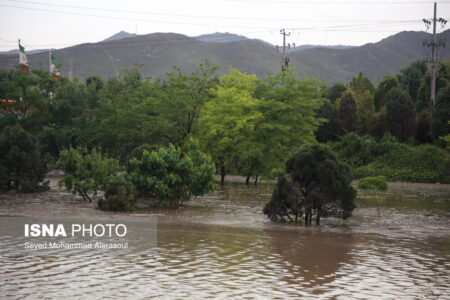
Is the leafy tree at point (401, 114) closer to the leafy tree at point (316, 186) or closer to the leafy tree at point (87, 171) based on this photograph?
the leafy tree at point (316, 186)

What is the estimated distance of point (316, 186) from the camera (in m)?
18.9

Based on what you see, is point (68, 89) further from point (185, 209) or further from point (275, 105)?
point (185, 209)

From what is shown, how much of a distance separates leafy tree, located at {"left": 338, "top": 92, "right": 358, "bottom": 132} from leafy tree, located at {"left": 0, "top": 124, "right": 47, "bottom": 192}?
116ft

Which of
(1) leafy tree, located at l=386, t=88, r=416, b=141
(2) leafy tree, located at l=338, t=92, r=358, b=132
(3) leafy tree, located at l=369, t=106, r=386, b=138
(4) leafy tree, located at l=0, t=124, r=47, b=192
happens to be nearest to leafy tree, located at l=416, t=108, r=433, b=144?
(1) leafy tree, located at l=386, t=88, r=416, b=141

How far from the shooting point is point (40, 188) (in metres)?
28.7

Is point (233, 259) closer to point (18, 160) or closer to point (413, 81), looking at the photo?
point (18, 160)

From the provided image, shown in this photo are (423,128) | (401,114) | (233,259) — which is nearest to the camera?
(233,259)

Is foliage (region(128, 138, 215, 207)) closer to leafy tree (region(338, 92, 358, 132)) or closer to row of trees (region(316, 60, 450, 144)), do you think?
row of trees (region(316, 60, 450, 144))

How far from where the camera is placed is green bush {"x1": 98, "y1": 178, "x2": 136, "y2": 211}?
2198 cm

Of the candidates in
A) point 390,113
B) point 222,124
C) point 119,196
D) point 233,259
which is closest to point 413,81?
point 390,113

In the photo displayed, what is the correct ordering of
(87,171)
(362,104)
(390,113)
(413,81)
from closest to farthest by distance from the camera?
(87,171)
(390,113)
(362,104)
(413,81)

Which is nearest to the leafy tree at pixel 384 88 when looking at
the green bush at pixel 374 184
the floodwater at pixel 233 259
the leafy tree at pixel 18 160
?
the green bush at pixel 374 184

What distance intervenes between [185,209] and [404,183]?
84.7 feet

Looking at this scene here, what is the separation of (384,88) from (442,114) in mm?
16741
